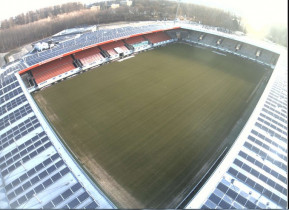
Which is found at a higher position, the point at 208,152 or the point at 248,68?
the point at 248,68

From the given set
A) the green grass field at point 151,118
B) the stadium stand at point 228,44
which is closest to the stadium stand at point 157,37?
the green grass field at point 151,118

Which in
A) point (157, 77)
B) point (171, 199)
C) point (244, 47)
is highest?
point (244, 47)

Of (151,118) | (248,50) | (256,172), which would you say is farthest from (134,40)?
(256,172)

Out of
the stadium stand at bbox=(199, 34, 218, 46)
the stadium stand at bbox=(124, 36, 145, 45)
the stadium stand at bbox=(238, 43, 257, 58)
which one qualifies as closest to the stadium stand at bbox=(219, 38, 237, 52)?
A: the stadium stand at bbox=(199, 34, 218, 46)

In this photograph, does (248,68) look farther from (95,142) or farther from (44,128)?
(44,128)

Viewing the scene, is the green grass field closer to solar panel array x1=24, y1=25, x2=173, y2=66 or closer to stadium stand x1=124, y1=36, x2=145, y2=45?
solar panel array x1=24, y1=25, x2=173, y2=66

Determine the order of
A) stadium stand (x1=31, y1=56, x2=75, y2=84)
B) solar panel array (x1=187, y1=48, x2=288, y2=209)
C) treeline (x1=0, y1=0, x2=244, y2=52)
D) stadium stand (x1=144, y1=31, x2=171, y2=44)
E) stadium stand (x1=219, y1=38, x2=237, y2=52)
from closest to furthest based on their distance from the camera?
solar panel array (x1=187, y1=48, x2=288, y2=209) → stadium stand (x1=31, y1=56, x2=75, y2=84) → stadium stand (x1=219, y1=38, x2=237, y2=52) → stadium stand (x1=144, y1=31, x2=171, y2=44) → treeline (x1=0, y1=0, x2=244, y2=52)

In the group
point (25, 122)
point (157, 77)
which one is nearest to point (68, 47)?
point (157, 77)

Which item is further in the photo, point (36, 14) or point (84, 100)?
point (36, 14)
